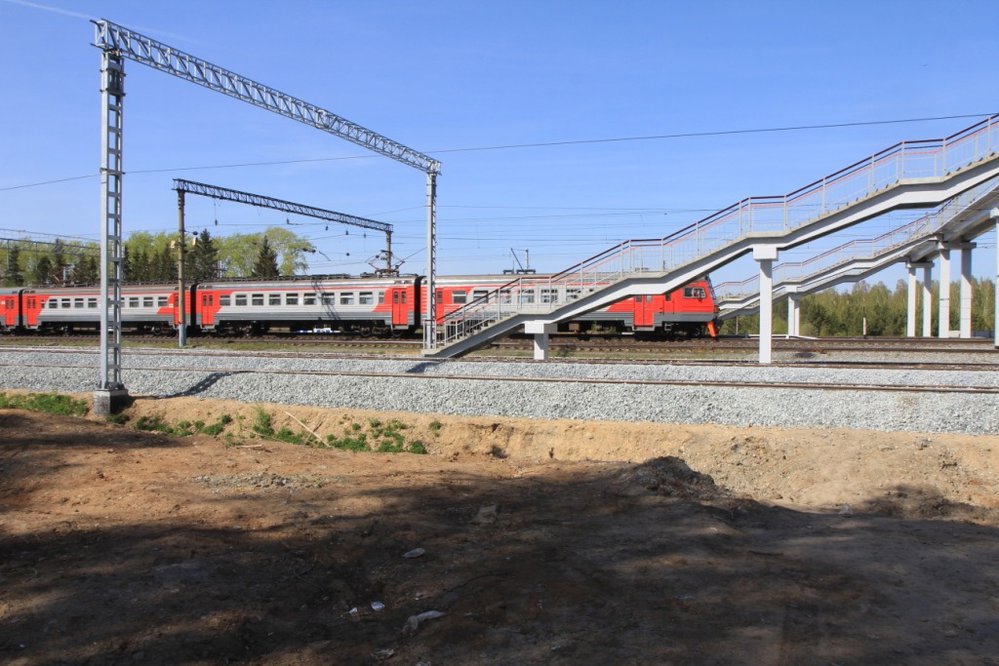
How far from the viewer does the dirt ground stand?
4949 millimetres

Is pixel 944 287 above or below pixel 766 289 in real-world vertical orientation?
above

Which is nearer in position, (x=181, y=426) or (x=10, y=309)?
(x=181, y=426)

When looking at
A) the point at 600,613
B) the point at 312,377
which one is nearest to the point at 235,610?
the point at 600,613

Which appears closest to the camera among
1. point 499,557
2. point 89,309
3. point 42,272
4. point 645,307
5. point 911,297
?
point 499,557

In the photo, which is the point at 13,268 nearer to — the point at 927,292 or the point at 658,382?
the point at 658,382

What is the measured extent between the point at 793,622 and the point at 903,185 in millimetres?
16195

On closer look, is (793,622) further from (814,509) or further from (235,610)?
(814,509)

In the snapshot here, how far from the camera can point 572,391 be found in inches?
614

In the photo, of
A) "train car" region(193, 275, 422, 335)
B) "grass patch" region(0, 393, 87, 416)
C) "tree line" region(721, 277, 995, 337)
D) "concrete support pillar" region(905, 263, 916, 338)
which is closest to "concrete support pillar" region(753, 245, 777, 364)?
"concrete support pillar" region(905, 263, 916, 338)

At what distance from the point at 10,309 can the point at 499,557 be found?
4912 cm

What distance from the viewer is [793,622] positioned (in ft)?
16.8

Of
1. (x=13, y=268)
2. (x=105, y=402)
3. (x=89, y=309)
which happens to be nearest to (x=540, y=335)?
(x=105, y=402)

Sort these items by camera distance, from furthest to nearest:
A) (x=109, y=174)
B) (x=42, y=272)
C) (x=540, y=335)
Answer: (x=42, y=272) → (x=540, y=335) → (x=109, y=174)

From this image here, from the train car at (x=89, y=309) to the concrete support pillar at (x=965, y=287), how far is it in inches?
1460
